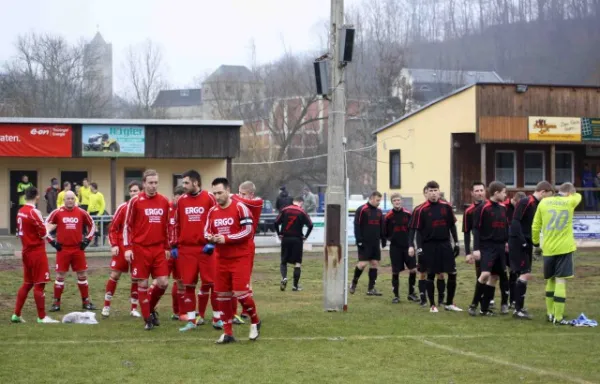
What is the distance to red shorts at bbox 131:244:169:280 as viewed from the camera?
12.4 m

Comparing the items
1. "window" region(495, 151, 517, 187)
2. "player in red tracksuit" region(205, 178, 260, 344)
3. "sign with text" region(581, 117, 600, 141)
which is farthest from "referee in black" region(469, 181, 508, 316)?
"window" region(495, 151, 517, 187)

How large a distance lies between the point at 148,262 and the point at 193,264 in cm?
63

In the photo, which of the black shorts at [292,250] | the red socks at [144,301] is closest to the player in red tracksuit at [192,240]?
the red socks at [144,301]

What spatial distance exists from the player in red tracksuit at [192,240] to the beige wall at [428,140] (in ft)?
85.5

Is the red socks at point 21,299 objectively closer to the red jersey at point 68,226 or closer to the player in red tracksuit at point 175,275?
the red jersey at point 68,226

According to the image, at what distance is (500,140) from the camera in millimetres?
36719

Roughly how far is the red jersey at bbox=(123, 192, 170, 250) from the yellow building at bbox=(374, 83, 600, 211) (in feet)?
83.4

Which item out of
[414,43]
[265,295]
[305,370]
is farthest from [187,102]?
[305,370]

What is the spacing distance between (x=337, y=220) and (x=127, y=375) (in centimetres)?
625

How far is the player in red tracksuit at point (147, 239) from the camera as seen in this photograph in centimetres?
1241

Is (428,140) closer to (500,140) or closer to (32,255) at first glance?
(500,140)

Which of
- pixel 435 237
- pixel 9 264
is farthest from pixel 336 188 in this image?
pixel 9 264

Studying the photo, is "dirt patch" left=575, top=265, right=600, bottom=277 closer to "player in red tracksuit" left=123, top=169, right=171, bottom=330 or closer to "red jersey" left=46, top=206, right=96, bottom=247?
"red jersey" left=46, top=206, right=96, bottom=247

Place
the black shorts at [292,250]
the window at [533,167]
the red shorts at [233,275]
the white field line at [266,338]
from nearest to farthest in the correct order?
the red shorts at [233,275]
the white field line at [266,338]
the black shorts at [292,250]
the window at [533,167]
